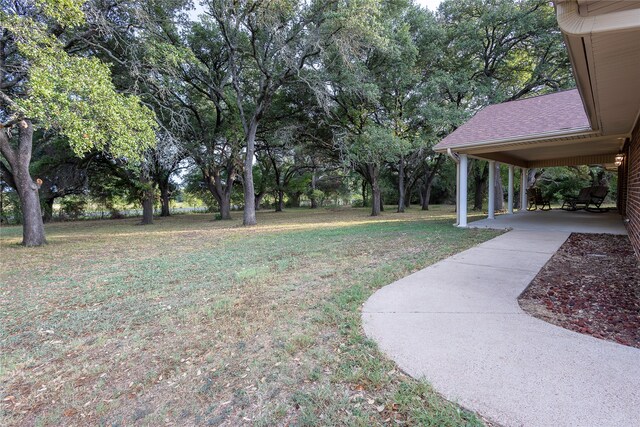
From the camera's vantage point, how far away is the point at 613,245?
20.4 feet

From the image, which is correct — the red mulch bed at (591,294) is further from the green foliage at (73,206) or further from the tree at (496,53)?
the green foliage at (73,206)

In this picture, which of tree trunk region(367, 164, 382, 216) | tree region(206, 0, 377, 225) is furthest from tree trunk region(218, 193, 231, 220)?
tree trunk region(367, 164, 382, 216)

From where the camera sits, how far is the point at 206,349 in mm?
2689

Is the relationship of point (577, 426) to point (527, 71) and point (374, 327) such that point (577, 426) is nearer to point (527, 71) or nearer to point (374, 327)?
point (374, 327)

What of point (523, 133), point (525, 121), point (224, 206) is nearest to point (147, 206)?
point (224, 206)

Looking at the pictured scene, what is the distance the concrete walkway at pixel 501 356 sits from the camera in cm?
173

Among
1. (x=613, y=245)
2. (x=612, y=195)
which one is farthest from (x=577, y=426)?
(x=612, y=195)

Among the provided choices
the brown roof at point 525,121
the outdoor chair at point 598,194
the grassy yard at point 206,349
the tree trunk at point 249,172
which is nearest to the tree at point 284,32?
the tree trunk at point 249,172

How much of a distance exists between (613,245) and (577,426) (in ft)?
21.3

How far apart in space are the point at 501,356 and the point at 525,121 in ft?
28.1

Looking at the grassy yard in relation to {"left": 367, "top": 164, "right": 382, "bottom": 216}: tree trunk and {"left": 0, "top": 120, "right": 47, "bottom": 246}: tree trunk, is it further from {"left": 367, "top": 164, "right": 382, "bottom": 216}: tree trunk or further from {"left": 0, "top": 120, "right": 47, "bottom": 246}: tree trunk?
{"left": 367, "top": 164, "right": 382, "bottom": 216}: tree trunk

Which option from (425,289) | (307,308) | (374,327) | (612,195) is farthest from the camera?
(612,195)

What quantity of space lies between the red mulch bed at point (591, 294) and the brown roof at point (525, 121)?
3277 mm

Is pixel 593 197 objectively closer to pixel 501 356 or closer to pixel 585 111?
pixel 585 111
